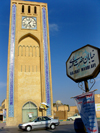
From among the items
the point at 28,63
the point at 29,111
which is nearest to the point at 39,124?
the point at 29,111

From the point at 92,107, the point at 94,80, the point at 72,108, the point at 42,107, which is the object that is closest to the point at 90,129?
the point at 92,107

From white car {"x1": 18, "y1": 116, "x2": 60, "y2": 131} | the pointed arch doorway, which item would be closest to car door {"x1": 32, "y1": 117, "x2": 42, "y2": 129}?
white car {"x1": 18, "y1": 116, "x2": 60, "y2": 131}

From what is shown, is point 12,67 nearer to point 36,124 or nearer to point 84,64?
point 36,124

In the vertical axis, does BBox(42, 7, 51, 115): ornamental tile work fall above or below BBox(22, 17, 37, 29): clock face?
below

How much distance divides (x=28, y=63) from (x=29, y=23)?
633 cm

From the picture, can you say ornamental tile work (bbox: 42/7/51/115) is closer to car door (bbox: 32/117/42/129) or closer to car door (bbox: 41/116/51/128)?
car door (bbox: 41/116/51/128)

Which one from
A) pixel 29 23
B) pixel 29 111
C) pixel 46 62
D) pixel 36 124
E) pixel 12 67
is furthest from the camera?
pixel 29 23

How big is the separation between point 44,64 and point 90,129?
1631 centimetres

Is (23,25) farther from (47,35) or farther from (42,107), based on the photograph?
(42,107)

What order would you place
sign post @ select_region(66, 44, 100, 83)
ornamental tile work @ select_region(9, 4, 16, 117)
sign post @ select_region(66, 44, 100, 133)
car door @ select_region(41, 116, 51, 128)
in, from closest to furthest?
sign post @ select_region(66, 44, 100, 133) → sign post @ select_region(66, 44, 100, 83) → car door @ select_region(41, 116, 51, 128) → ornamental tile work @ select_region(9, 4, 16, 117)

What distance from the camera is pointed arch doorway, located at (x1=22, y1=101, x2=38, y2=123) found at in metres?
20.5

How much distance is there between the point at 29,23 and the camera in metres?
24.3

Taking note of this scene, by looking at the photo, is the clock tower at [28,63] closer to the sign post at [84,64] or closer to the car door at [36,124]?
the car door at [36,124]

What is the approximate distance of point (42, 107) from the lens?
20578 millimetres
